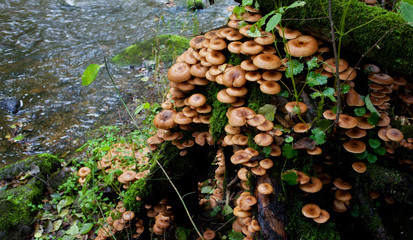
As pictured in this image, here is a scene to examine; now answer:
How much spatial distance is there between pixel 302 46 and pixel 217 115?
3.81 ft

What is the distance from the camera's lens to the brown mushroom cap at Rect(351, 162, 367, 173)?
273cm

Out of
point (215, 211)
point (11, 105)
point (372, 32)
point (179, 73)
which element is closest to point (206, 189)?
point (215, 211)

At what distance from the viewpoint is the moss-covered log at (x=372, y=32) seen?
8.37 feet

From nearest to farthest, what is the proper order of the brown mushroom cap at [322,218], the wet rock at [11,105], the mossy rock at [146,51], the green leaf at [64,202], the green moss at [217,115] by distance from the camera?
the brown mushroom cap at [322,218], the green moss at [217,115], the green leaf at [64,202], the wet rock at [11,105], the mossy rock at [146,51]

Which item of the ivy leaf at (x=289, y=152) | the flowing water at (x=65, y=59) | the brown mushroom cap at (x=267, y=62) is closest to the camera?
the ivy leaf at (x=289, y=152)

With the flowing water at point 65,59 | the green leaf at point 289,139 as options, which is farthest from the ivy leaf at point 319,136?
the flowing water at point 65,59

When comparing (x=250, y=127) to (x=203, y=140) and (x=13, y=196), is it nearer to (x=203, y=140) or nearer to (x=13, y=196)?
(x=203, y=140)

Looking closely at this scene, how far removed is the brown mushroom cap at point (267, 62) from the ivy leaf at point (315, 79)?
315 millimetres

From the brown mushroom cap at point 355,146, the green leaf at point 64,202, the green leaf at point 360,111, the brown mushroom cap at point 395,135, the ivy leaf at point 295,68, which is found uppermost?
the ivy leaf at point 295,68

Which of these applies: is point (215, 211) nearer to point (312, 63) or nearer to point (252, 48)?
point (252, 48)

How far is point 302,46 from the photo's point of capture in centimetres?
273

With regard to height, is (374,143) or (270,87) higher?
(270,87)

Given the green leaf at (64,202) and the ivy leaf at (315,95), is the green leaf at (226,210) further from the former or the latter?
the green leaf at (64,202)

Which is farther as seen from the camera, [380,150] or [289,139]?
[380,150]
